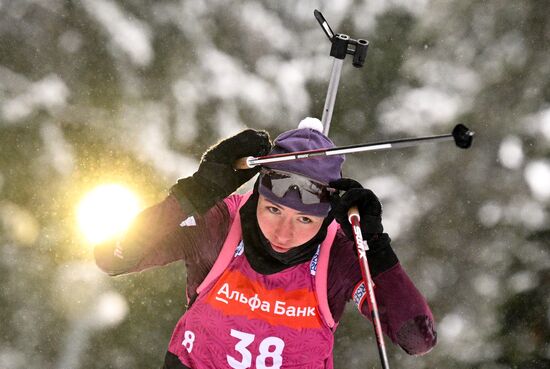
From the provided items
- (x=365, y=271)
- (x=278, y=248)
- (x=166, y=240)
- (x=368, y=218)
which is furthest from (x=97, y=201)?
(x=365, y=271)

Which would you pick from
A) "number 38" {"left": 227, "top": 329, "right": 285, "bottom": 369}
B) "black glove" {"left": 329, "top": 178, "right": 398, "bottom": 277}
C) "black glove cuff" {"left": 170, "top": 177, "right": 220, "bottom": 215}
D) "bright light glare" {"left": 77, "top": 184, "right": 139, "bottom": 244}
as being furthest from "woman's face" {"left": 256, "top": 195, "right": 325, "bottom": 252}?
"bright light glare" {"left": 77, "top": 184, "right": 139, "bottom": 244}

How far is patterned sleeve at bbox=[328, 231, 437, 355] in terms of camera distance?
3768mm

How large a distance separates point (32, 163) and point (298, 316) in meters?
9.83

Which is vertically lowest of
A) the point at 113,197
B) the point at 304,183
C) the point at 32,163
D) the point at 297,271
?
the point at 297,271

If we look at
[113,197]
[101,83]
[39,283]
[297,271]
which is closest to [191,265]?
[297,271]

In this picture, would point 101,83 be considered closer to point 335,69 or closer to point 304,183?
point 335,69

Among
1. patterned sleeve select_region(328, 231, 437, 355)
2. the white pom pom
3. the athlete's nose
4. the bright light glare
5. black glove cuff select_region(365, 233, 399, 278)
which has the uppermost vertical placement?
the bright light glare

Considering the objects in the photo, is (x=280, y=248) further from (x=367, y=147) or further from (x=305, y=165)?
(x=367, y=147)

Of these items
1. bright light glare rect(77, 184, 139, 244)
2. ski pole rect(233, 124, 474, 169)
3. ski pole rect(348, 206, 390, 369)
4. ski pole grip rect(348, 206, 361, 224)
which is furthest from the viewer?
bright light glare rect(77, 184, 139, 244)

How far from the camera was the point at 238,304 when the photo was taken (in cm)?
401

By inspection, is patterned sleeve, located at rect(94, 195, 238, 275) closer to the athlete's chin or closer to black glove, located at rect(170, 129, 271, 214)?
black glove, located at rect(170, 129, 271, 214)

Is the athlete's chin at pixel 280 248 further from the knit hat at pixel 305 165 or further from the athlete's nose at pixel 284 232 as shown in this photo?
the knit hat at pixel 305 165

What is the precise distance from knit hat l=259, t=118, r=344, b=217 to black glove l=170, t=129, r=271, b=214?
0.16 meters

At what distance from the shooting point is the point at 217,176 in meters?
3.90
